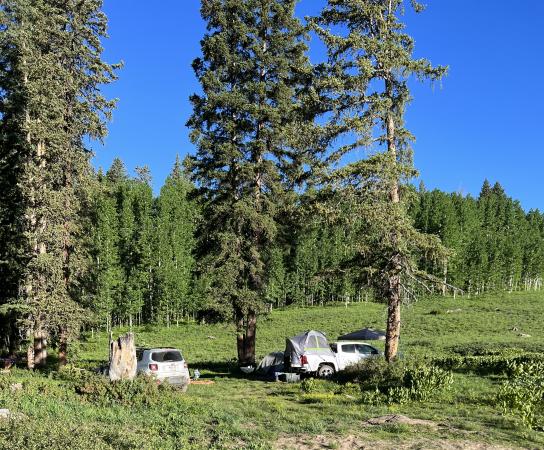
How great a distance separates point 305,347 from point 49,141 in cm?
1320

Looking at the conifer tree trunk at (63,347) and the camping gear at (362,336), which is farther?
the camping gear at (362,336)

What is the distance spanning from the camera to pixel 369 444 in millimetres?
8352

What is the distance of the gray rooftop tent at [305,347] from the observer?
18.7m

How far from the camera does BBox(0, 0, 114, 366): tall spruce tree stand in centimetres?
1931

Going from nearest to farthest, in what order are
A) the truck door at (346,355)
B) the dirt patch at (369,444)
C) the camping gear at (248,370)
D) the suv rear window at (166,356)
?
the dirt patch at (369,444)
the suv rear window at (166,356)
the truck door at (346,355)
the camping gear at (248,370)

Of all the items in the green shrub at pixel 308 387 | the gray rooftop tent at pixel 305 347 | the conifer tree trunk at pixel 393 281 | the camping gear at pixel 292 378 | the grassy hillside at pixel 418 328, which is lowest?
the grassy hillside at pixel 418 328

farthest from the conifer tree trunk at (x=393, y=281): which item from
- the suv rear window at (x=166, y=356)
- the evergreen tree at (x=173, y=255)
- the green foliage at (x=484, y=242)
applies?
the green foliage at (x=484, y=242)

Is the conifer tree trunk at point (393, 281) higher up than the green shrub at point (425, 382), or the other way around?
the conifer tree trunk at point (393, 281)

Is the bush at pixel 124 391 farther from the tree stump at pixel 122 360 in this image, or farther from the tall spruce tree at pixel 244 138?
the tall spruce tree at pixel 244 138

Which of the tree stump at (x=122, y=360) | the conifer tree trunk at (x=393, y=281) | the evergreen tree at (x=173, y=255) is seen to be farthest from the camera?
the evergreen tree at (x=173, y=255)

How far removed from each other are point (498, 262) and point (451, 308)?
26.1m

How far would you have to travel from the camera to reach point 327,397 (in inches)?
535

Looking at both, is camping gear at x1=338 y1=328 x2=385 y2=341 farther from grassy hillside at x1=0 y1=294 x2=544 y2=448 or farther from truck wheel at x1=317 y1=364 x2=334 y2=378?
grassy hillside at x1=0 y1=294 x2=544 y2=448

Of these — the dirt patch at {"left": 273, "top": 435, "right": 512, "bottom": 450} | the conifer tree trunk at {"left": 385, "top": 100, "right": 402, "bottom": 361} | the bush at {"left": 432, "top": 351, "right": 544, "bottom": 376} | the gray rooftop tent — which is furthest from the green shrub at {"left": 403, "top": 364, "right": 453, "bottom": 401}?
the gray rooftop tent
